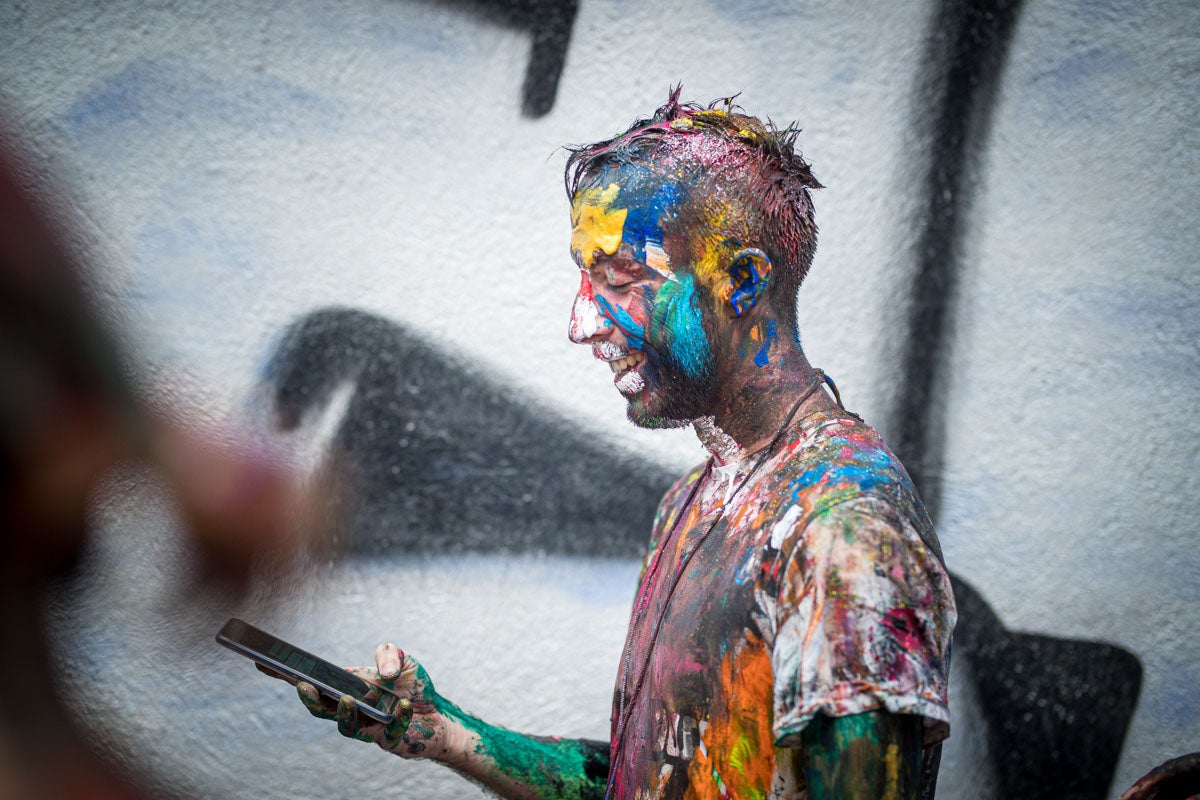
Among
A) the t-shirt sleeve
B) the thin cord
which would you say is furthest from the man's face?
the t-shirt sleeve

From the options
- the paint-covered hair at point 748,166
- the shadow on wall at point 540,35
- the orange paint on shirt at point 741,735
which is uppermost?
the shadow on wall at point 540,35

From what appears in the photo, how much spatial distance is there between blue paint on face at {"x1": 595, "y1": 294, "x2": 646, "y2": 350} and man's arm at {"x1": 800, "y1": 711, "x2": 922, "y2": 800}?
0.53 metres

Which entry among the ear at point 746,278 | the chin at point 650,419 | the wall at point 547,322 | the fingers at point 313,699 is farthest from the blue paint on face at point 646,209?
Result: the wall at point 547,322

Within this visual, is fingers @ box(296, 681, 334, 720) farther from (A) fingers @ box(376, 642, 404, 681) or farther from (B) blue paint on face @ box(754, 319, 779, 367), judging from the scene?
(B) blue paint on face @ box(754, 319, 779, 367)

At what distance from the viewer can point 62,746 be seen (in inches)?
87.0

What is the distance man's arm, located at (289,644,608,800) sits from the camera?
1.42 m

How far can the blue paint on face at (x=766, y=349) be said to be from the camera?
1.31 meters

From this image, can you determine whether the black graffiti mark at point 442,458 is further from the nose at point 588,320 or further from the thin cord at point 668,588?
the nose at point 588,320

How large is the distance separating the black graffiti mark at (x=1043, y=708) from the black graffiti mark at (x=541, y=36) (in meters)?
1.55

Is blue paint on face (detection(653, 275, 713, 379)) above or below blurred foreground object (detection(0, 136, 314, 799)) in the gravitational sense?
above

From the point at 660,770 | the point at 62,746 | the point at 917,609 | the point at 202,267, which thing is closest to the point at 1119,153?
the point at 917,609

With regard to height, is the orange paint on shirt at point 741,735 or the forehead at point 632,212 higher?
the forehead at point 632,212

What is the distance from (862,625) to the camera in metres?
0.99

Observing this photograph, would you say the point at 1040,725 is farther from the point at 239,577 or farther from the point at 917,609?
the point at 239,577
